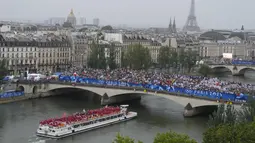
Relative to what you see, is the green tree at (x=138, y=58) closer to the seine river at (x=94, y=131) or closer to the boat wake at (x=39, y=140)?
the seine river at (x=94, y=131)

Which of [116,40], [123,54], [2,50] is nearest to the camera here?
[2,50]

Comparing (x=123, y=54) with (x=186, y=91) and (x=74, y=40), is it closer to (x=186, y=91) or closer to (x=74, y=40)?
(x=74, y=40)

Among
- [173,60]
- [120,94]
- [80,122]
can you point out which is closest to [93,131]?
[80,122]

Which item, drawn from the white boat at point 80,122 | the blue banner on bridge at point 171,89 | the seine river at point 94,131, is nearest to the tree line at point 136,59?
the blue banner on bridge at point 171,89

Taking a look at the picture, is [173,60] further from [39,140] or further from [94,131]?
[39,140]

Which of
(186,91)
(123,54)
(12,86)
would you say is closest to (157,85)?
(186,91)

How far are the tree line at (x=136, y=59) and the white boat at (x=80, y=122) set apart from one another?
2453 centimetres

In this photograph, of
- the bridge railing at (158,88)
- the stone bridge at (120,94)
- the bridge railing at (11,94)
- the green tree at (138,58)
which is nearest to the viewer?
the bridge railing at (158,88)

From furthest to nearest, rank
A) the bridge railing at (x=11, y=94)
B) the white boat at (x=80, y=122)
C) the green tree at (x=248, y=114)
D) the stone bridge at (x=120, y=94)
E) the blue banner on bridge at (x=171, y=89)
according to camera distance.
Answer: the bridge railing at (x=11, y=94), the stone bridge at (x=120, y=94), the blue banner on bridge at (x=171, y=89), the white boat at (x=80, y=122), the green tree at (x=248, y=114)

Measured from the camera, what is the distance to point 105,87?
44750 millimetres

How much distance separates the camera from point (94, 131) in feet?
115

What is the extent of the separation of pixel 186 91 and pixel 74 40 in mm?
35115

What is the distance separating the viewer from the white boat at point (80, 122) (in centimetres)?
3281

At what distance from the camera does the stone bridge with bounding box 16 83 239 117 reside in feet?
129
